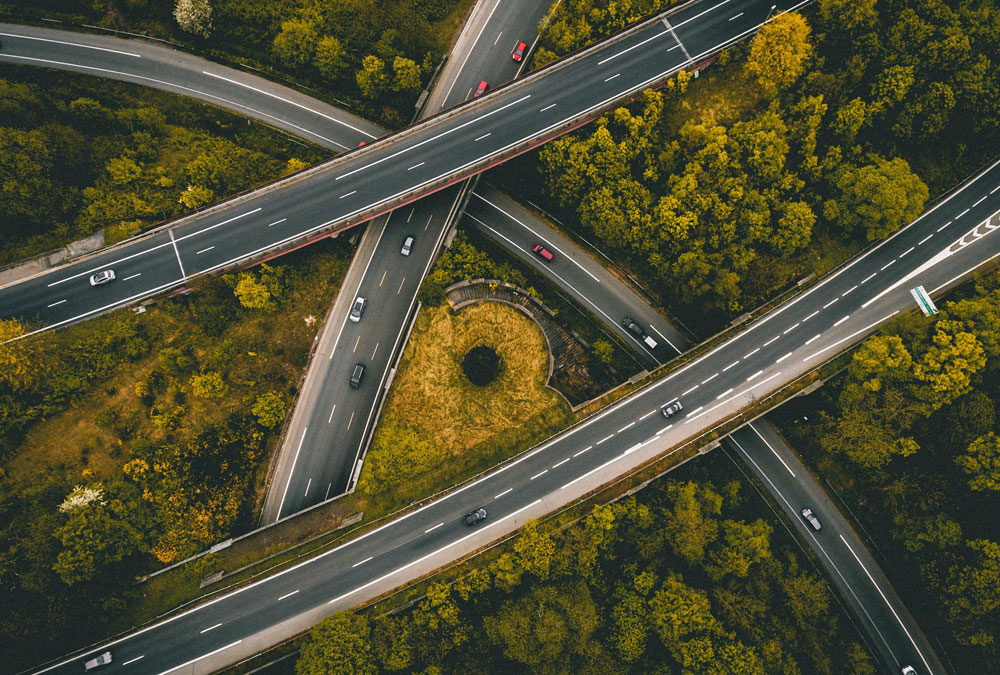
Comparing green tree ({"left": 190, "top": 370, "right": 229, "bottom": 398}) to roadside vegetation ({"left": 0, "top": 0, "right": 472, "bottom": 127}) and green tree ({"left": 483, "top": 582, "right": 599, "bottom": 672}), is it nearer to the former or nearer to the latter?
roadside vegetation ({"left": 0, "top": 0, "right": 472, "bottom": 127})

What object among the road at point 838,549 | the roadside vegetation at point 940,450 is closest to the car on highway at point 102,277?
the road at point 838,549

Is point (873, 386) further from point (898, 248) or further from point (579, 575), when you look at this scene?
point (579, 575)

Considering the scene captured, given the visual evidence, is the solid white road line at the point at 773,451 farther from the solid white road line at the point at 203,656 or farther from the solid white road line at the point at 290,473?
the solid white road line at the point at 203,656

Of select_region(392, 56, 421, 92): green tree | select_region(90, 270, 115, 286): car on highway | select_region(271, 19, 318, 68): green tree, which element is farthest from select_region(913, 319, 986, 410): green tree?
select_region(90, 270, 115, 286): car on highway

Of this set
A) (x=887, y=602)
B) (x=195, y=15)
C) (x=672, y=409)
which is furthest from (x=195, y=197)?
(x=887, y=602)

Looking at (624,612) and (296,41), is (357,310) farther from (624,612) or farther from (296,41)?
(624,612)

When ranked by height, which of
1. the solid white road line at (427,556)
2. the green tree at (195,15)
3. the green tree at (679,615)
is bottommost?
the green tree at (679,615)

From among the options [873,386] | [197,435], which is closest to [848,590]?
[873,386]
